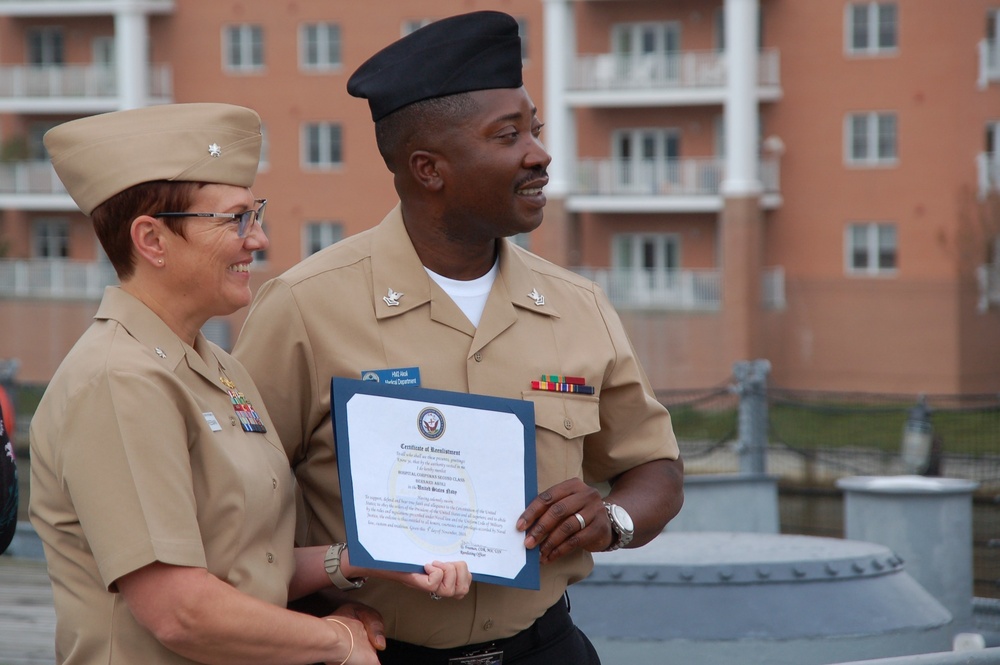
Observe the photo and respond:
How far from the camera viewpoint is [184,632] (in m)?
2.44

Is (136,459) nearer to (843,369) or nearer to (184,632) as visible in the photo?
(184,632)

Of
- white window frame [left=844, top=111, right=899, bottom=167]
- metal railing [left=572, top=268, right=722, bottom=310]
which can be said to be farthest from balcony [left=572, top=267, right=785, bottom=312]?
white window frame [left=844, top=111, right=899, bottom=167]

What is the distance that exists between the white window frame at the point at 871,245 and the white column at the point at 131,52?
19.0m

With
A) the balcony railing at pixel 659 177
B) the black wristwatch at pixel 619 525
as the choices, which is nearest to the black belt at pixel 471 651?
the black wristwatch at pixel 619 525

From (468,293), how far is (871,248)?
32.1m

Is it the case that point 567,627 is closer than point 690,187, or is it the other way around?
A: point 567,627

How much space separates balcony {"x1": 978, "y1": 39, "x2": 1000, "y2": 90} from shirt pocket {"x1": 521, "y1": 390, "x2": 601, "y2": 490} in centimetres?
3159

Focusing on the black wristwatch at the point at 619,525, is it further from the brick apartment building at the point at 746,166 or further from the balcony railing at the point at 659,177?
the balcony railing at the point at 659,177

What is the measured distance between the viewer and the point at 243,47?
3800cm

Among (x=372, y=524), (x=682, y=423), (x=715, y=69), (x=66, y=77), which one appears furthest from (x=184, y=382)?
(x=66, y=77)

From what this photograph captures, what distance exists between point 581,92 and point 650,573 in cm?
2987

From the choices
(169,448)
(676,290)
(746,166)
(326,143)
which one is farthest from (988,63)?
(169,448)

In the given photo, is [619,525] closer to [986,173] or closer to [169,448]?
[169,448]

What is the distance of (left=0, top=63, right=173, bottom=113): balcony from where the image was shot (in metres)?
38.7
